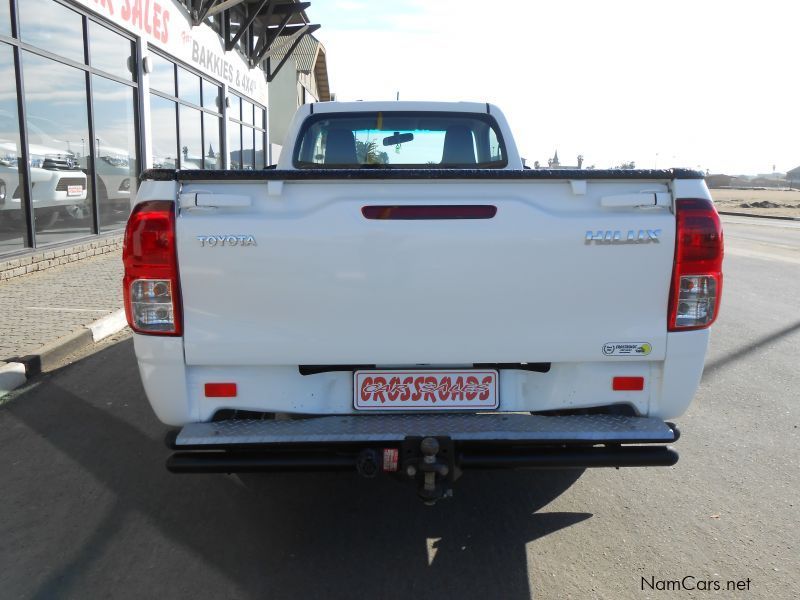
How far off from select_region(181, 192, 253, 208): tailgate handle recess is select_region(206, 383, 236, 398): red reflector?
2.41 feet

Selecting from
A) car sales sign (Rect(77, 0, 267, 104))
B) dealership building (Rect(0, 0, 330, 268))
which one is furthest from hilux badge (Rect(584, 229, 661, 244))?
car sales sign (Rect(77, 0, 267, 104))

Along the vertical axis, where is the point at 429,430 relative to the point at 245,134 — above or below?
below

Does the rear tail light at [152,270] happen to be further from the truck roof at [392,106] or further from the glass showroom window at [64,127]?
the glass showroom window at [64,127]

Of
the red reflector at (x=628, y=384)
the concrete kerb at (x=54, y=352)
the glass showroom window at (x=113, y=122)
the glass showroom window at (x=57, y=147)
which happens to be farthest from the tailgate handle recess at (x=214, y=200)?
the glass showroom window at (x=113, y=122)

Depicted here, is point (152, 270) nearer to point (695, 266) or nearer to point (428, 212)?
point (428, 212)

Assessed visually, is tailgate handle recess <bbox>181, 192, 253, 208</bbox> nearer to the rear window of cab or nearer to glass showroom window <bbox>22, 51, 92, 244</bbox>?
the rear window of cab

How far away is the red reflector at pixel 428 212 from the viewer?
2795 mm

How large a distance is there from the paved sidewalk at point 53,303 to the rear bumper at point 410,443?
3.54 meters

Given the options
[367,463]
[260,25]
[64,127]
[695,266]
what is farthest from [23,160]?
[260,25]

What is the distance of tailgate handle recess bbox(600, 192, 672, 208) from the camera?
2785mm

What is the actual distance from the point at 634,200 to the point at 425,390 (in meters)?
1.13

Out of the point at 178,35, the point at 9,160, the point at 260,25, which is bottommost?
the point at 9,160

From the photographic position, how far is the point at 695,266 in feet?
9.25

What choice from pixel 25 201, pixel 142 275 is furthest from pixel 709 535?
pixel 25 201
